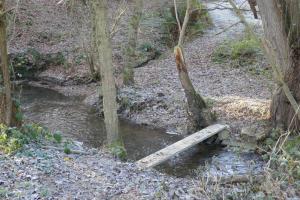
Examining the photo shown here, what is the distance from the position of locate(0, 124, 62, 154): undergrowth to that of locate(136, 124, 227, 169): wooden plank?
1.75 metres

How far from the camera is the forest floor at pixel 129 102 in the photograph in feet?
20.9

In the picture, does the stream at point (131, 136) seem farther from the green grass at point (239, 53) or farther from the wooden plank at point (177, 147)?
the green grass at point (239, 53)

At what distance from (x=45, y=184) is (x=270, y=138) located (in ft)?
20.4

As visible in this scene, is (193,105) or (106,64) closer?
(106,64)

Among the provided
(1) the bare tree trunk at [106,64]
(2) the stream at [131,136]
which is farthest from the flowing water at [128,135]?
(1) the bare tree trunk at [106,64]

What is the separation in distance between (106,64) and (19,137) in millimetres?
2098

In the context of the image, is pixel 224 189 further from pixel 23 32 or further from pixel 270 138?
pixel 23 32

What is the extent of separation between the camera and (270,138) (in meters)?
10.8

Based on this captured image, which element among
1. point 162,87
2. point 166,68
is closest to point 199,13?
point 166,68

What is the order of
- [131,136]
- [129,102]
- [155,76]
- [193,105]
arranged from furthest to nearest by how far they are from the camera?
[155,76]
[129,102]
[131,136]
[193,105]

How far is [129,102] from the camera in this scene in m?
14.3

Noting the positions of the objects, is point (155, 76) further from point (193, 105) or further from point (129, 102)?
point (193, 105)

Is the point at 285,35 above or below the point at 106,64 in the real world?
below

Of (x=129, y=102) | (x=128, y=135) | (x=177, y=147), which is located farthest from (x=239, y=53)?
(x=177, y=147)
